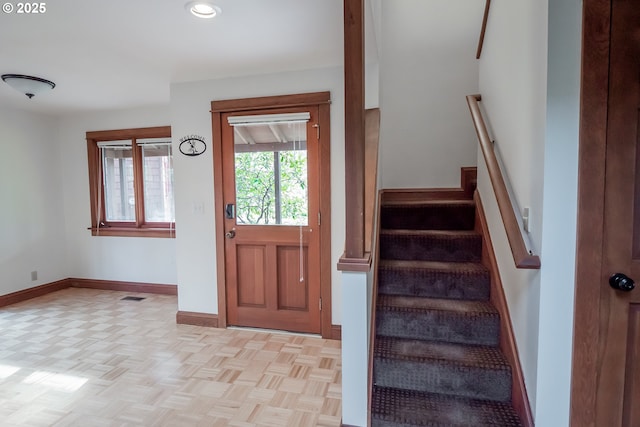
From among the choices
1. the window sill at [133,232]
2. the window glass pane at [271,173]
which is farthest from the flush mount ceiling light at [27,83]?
the window sill at [133,232]

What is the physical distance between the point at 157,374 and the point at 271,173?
175cm

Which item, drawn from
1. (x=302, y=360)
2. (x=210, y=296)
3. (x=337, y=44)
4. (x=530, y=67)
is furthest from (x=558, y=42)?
(x=210, y=296)

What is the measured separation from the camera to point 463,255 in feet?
7.65

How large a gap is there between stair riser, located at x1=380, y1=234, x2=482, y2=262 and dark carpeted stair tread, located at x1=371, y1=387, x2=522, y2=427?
937 mm

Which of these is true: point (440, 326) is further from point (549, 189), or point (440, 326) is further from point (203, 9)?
point (203, 9)

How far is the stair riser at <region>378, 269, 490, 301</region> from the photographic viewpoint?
2.08m

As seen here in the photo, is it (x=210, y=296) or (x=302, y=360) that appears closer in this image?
(x=302, y=360)

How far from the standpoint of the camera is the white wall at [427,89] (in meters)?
3.07

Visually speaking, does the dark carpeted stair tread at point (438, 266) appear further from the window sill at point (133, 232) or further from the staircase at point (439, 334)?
the window sill at point (133, 232)

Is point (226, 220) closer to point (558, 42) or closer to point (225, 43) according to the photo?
point (225, 43)

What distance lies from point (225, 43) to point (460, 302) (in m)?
2.28

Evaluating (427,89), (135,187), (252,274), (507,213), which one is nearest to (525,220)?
(507,213)

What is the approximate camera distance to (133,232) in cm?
411

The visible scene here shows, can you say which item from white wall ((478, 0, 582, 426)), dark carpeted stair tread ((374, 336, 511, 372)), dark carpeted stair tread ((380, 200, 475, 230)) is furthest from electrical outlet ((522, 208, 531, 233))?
dark carpeted stair tread ((380, 200, 475, 230))
